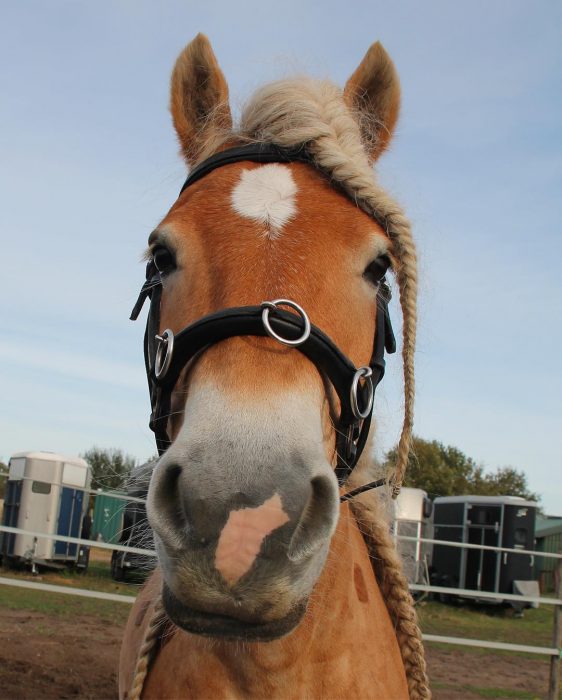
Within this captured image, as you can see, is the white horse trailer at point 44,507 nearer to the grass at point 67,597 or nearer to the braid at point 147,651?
the grass at point 67,597

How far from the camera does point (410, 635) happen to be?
2.42m

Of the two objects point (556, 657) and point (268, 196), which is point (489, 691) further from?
point (268, 196)

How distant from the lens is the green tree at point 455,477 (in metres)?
41.3

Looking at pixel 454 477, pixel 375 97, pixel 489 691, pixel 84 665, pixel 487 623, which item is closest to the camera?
pixel 375 97

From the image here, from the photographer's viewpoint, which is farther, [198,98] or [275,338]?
[198,98]

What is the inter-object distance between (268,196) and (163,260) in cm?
39

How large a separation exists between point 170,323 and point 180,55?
1195 mm

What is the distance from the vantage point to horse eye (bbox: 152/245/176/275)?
2.06 meters

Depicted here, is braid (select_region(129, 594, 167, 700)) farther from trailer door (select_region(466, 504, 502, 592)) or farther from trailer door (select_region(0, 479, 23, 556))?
trailer door (select_region(466, 504, 502, 592))

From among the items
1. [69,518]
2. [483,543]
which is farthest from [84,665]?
[483,543]

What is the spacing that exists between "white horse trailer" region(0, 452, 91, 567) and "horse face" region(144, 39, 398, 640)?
12686 millimetres

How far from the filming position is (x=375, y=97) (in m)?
2.62

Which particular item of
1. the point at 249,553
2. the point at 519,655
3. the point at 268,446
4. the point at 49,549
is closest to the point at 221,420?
the point at 268,446

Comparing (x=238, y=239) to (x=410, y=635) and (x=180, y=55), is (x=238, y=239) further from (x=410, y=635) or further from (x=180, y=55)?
(x=410, y=635)
